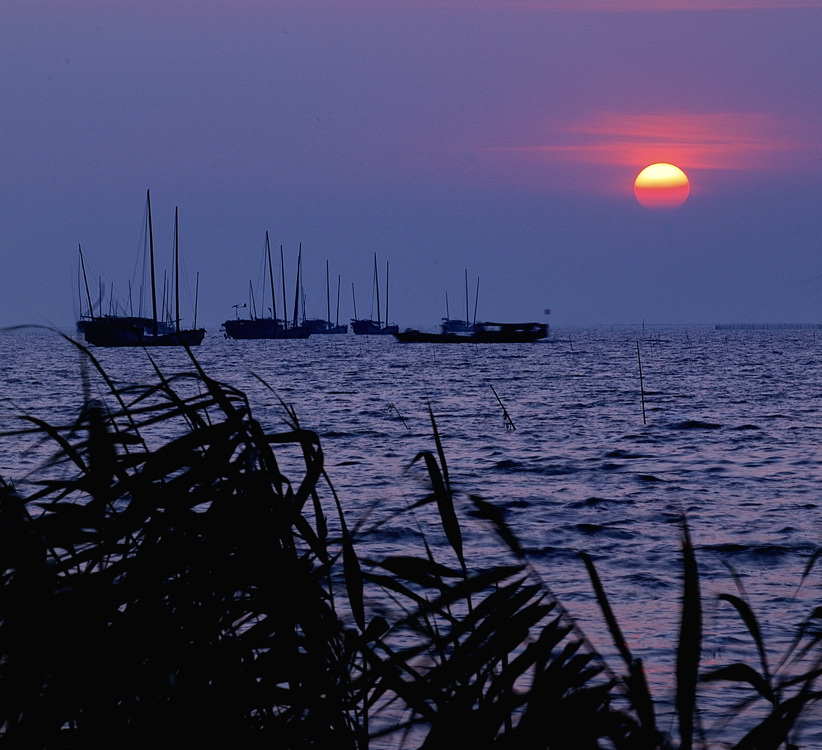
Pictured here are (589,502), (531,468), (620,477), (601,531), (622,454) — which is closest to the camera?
(601,531)

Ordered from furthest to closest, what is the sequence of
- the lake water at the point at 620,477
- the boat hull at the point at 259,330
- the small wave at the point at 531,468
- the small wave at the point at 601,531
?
the boat hull at the point at 259,330 → the small wave at the point at 531,468 → the small wave at the point at 601,531 → the lake water at the point at 620,477

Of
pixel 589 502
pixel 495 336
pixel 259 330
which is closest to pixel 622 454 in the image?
pixel 589 502

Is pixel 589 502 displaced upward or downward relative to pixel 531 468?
upward

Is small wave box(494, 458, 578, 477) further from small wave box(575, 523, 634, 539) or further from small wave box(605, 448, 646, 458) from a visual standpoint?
small wave box(575, 523, 634, 539)

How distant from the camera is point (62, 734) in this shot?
3.16m

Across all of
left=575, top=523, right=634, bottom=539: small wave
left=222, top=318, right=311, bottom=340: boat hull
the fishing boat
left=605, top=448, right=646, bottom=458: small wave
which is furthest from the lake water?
left=222, top=318, right=311, bottom=340: boat hull

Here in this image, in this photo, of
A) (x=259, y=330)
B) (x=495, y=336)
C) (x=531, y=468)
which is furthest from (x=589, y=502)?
(x=259, y=330)

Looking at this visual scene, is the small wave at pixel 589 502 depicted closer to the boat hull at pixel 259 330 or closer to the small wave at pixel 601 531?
the small wave at pixel 601 531

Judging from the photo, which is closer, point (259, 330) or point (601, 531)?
point (601, 531)

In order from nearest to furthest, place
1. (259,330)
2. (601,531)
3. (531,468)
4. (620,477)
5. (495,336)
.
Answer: (601,531) < (620,477) < (531,468) < (495,336) < (259,330)

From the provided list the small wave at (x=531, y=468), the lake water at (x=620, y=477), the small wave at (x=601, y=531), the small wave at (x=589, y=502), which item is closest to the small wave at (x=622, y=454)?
the lake water at (x=620, y=477)

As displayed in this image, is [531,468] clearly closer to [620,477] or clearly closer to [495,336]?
[620,477]

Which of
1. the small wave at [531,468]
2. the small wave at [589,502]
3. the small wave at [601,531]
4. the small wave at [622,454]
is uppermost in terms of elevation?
the small wave at [601,531]

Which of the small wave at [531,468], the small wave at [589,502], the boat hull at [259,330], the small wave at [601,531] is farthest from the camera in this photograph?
the boat hull at [259,330]
